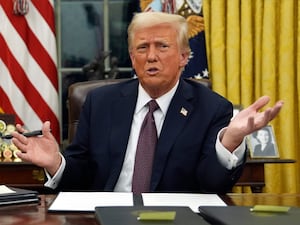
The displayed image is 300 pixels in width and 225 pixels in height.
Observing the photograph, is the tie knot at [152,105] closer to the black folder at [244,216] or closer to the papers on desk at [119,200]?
the papers on desk at [119,200]

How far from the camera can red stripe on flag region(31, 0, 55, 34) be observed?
394cm

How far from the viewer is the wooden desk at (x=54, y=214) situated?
1410 mm

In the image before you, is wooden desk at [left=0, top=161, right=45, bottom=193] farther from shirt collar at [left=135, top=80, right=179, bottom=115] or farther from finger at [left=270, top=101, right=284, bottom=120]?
finger at [left=270, top=101, right=284, bottom=120]

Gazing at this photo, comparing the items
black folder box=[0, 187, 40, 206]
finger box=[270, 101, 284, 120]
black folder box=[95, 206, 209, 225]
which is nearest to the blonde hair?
finger box=[270, 101, 284, 120]

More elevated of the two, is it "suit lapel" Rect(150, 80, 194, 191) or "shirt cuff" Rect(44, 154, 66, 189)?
"suit lapel" Rect(150, 80, 194, 191)

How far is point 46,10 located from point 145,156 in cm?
202

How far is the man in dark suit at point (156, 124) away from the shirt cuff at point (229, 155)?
82mm

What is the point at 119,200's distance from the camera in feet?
5.48

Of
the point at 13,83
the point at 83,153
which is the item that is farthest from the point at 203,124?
the point at 13,83

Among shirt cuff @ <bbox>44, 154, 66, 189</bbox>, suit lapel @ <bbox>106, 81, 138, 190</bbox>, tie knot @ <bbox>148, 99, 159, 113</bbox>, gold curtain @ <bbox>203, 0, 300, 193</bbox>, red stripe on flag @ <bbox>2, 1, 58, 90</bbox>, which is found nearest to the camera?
shirt cuff @ <bbox>44, 154, 66, 189</bbox>

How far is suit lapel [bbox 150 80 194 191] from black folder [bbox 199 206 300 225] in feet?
2.41

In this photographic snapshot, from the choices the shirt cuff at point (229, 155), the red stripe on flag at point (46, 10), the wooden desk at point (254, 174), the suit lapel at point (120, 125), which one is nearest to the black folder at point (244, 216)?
the shirt cuff at point (229, 155)

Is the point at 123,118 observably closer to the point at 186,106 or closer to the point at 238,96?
the point at 186,106

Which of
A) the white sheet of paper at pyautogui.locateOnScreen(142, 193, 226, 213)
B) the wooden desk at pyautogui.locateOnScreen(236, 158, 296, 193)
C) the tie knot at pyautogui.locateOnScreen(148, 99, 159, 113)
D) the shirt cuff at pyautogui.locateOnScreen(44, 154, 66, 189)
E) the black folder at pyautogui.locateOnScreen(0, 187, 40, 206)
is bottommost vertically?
the wooden desk at pyautogui.locateOnScreen(236, 158, 296, 193)
